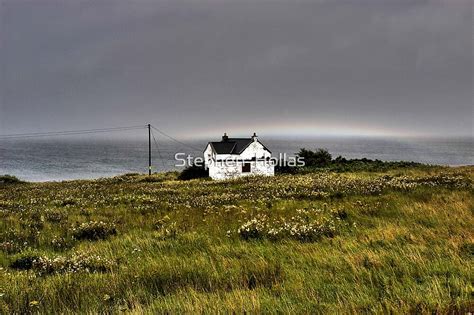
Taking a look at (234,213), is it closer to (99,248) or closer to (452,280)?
(99,248)

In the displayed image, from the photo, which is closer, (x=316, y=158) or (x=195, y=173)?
(x=195, y=173)

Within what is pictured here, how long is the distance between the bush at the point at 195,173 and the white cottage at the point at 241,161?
3460mm

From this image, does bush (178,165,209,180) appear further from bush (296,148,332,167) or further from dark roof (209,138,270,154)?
bush (296,148,332,167)

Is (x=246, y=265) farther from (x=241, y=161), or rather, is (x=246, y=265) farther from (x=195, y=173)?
(x=195, y=173)

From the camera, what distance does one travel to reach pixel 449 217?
35.9 feet

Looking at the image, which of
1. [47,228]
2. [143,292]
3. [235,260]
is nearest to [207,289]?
[143,292]

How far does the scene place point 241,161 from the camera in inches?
2229

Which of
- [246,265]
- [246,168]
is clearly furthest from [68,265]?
[246,168]

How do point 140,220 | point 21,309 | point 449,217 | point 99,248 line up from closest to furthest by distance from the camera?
point 21,309
point 99,248
point 449,217
point 140,220

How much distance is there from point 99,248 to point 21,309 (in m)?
4.01

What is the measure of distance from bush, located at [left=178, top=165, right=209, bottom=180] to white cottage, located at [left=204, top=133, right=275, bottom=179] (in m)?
3.46

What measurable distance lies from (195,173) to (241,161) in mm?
9658

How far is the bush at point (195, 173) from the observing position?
60375 mm

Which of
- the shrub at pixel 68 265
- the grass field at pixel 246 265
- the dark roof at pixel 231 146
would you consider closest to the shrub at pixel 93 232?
the grass field at pixel 246 265
